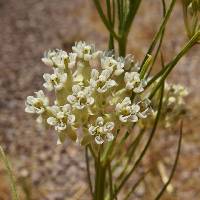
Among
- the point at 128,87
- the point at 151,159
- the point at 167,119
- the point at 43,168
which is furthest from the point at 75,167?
the point at 128,87

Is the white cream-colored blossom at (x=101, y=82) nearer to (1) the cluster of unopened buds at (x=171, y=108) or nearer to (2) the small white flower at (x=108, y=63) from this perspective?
(2) the small white flower at (x=108, y=63)

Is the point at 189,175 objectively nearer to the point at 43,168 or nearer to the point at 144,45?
the point at 43,168

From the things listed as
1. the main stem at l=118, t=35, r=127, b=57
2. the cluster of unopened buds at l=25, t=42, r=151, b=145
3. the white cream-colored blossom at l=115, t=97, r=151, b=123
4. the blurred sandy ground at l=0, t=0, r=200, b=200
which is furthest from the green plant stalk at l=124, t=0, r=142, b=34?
the blurred sandy ground at l=0, t=0, r=200, b=200

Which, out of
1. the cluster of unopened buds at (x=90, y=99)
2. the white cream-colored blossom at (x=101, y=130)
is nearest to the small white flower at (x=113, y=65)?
the cluster of unopened buds at (x=90, y=99)

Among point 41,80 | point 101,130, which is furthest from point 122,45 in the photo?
point 41,80

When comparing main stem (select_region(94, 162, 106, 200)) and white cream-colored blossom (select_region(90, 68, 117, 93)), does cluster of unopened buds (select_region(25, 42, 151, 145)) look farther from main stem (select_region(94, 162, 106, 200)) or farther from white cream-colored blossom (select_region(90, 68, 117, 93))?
main stem (select_region(94, 162, 106, 200))

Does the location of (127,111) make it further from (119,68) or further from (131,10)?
(131,10)
